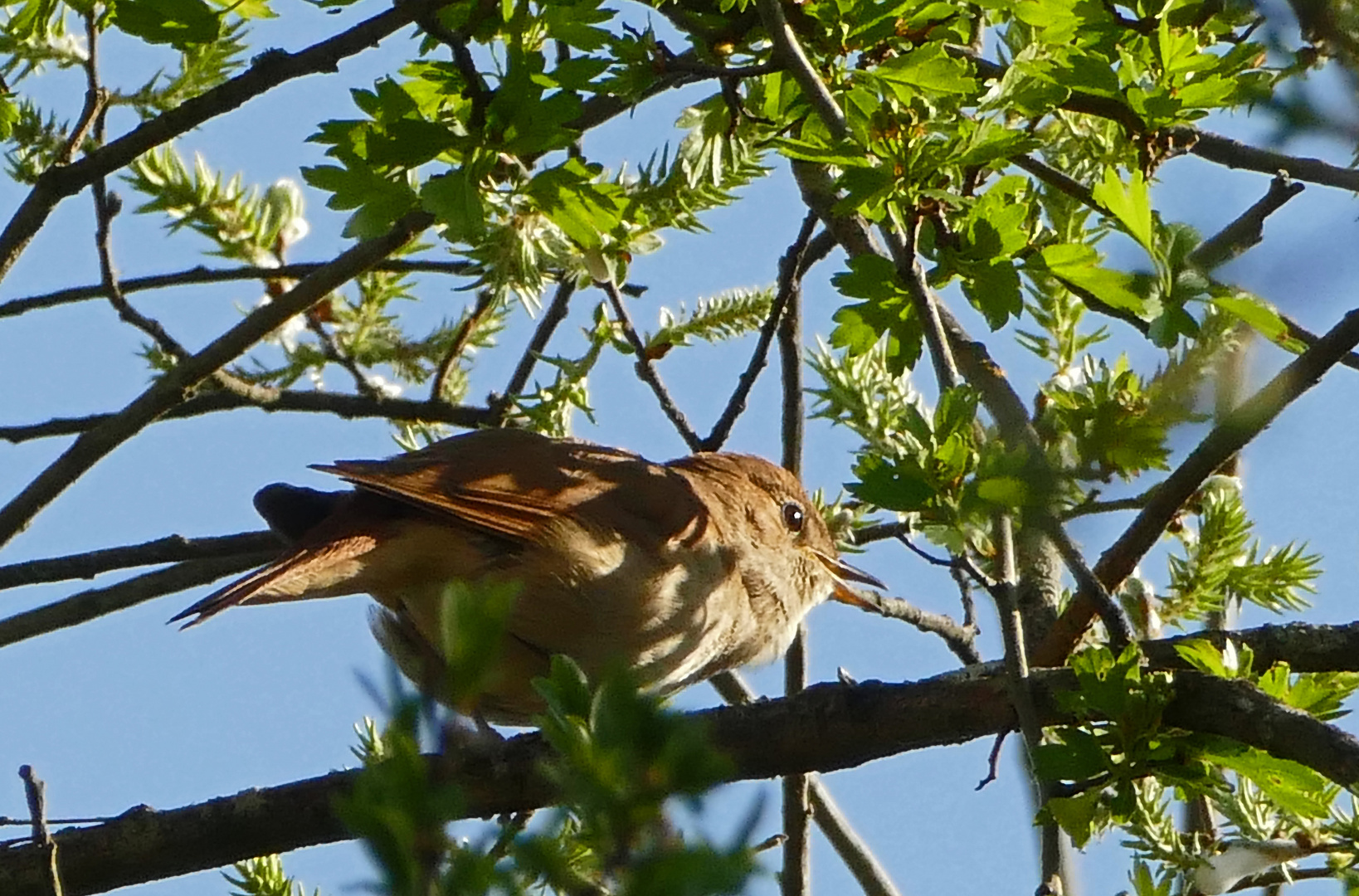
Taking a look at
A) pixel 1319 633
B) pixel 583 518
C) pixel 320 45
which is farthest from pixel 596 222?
pixel 1319 633

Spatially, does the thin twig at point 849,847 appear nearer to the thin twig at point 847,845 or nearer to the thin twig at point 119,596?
the thin twig at point 847,845

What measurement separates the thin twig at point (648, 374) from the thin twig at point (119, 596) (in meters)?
1.27

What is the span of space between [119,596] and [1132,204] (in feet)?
10.2

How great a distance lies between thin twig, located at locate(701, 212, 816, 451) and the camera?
4680 millimetres

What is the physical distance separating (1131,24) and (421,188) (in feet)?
5.13

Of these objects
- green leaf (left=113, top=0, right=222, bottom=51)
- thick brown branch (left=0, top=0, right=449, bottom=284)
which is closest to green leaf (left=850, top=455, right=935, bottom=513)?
thick brown branch (left=0, top=0, right=449, bottom=284)

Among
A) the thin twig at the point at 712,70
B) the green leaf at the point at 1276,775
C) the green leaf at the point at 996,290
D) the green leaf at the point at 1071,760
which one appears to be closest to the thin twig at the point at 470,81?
the thin twig at the point at 712,70

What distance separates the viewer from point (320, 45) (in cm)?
377

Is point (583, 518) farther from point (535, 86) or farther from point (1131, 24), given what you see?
point (1131, 24)

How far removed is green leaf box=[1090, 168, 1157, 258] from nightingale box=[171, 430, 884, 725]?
187 centimetres

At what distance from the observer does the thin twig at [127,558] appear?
463cm

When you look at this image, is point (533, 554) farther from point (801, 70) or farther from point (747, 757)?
point (801, 70)

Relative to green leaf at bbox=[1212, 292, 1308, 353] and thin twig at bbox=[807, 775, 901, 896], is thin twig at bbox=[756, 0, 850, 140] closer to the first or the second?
green leaf at bbox=[1212, 292, 1308, 353]

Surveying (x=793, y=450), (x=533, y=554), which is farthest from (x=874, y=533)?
(x=533, y=554)
